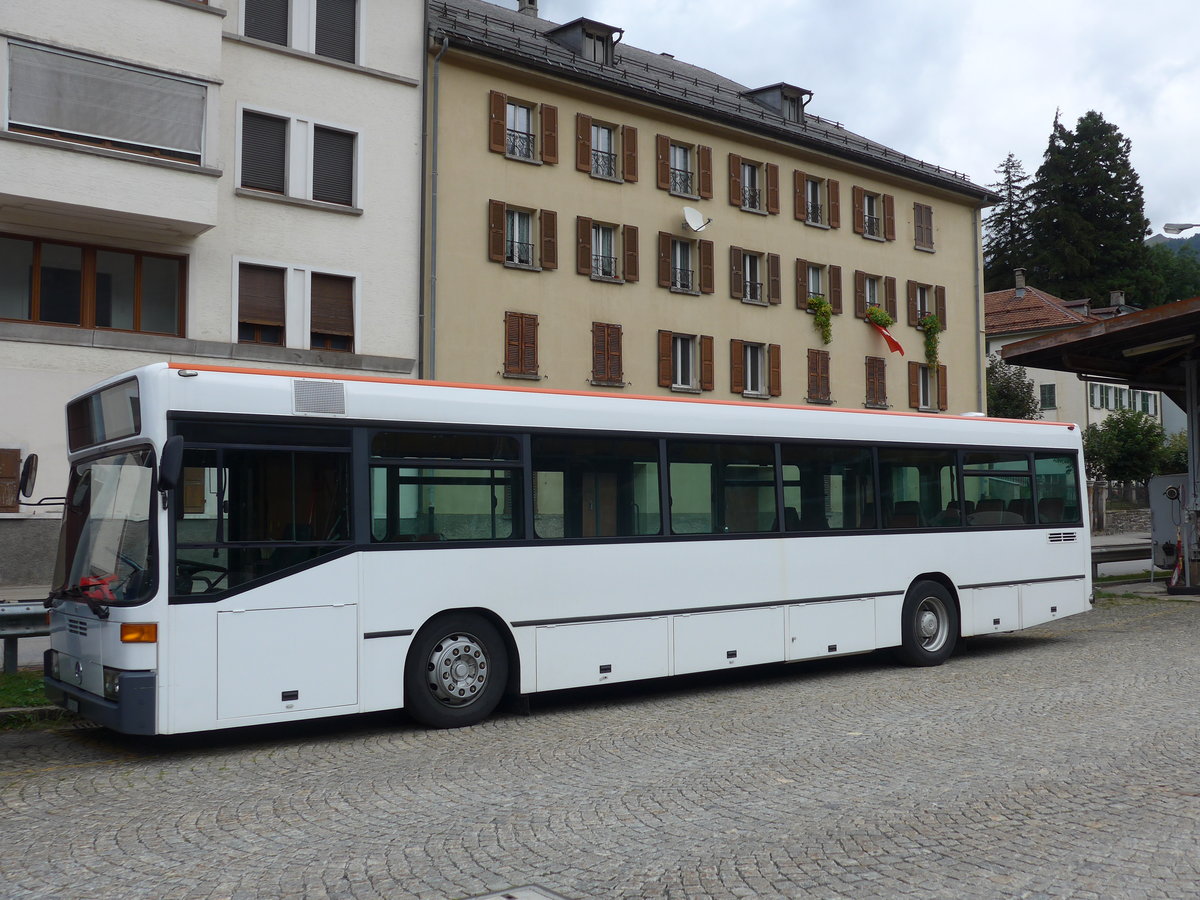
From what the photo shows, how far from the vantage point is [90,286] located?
22.2 metres

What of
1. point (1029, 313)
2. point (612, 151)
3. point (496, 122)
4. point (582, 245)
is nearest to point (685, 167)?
point (612, 151)

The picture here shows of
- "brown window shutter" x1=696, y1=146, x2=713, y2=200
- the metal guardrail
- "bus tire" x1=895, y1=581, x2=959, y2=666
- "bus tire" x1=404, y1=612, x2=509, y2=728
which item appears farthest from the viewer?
"brown window shutter" x1=696, y1=146, x2=713, y2=200

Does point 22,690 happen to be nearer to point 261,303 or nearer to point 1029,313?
point 261,303

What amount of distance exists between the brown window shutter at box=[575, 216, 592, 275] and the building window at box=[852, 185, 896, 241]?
11.4 metres

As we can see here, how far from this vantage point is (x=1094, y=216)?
242 feet

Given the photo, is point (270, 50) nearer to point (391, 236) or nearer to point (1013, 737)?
point (391, 236)

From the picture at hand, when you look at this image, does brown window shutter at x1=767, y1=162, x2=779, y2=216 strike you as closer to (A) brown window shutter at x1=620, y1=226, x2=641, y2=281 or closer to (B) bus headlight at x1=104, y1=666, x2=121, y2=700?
(A) brown window shutter at x1=620, y1=226, x2=641, y2=281

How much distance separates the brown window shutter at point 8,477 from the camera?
21422 millimetres

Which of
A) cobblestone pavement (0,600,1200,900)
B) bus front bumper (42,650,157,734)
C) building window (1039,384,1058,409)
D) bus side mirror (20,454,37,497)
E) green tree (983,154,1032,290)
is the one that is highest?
green tree (983,154,1032,290)

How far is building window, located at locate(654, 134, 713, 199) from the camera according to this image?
3278 cm

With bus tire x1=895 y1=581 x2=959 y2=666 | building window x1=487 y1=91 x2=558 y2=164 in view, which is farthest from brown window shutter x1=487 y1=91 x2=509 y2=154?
bus tire x1=895 y1=581 x2=959 y2=666

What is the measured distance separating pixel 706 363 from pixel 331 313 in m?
11.6

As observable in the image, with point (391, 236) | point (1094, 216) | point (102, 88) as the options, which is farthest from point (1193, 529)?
point (1094, 216)

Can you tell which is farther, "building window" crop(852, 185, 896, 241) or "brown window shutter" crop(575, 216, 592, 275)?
"building window" crop(852, 185, 896, 241)
